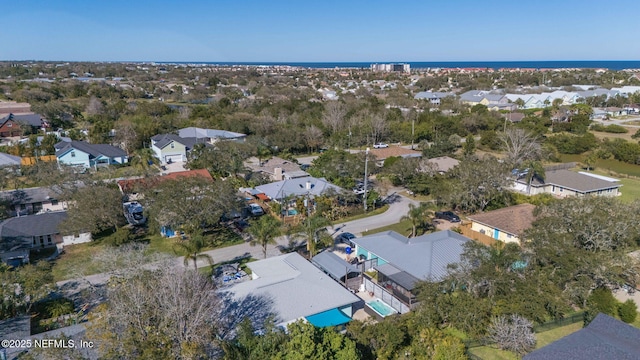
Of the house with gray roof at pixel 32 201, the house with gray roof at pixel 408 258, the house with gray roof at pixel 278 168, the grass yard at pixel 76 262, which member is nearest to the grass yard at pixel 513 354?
the house with gray roof at pixel 408 258

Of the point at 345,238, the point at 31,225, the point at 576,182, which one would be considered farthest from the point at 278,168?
the point at 576,182

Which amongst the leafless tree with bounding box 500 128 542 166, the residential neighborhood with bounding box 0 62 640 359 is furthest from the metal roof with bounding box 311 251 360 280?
the leafless tree with bounding box 500 128 542 166

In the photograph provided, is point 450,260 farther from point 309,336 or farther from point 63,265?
point 63,265

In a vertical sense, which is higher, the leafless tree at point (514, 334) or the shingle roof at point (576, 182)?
the shingle roof at point (576, 182)

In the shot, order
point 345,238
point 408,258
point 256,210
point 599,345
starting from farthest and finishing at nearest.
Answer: point 256,210, point 345,238, point 408,258, point 599,345

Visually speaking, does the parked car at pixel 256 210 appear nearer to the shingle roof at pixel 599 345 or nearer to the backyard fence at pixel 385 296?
the backyard fence at pixel 385 296

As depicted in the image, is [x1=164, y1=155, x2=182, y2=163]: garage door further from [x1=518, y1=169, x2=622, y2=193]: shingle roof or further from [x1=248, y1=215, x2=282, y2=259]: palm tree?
[x1=518, y1=169, x2=622, y2=193]: shingle roof

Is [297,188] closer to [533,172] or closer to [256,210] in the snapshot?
[256,210]
